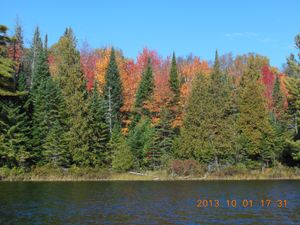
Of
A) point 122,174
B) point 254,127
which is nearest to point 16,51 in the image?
point 122,174

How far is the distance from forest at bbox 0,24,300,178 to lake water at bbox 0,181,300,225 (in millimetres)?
22047

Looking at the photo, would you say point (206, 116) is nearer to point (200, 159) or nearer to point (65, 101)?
point (200, 159)

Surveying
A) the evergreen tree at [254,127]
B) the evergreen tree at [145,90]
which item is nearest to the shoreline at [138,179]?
the evergreen tree at [254,127]

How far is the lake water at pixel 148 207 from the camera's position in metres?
25.5

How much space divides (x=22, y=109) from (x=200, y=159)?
27.6m

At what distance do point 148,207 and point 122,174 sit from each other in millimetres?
32633

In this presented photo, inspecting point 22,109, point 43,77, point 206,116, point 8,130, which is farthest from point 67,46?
point 206,116

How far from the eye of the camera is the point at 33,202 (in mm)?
32594

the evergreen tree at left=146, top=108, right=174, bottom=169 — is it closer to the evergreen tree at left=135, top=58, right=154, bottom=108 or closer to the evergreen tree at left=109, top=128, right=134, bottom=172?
the evergreen tree at left=109, top=128, right=134, bottom=172

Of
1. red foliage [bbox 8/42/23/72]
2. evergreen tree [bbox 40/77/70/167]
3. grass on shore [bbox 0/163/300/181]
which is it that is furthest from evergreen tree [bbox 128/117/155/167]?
red foliage [bbox 8/42/23/72]

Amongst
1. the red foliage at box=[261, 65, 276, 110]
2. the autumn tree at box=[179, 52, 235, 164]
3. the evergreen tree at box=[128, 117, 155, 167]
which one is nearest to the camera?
the evergreen tree at box=[128, 117, 155, 167]

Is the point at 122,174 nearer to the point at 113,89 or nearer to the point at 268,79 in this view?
the point at 113,89

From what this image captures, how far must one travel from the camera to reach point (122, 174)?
208 feet

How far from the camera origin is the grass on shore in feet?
190
